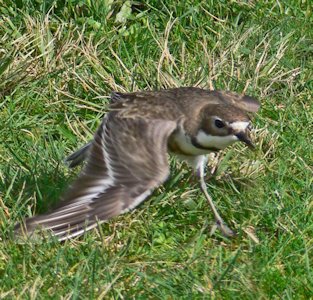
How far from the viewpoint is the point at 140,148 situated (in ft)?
20.4

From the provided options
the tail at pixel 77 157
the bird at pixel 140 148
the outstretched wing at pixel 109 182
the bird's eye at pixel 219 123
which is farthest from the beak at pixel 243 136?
the tail at pixel 77 157

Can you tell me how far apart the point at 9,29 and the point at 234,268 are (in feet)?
9.23

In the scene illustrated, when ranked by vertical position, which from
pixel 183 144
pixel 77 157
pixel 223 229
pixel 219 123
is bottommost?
pixel 223 229

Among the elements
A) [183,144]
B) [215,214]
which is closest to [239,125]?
[183,144]

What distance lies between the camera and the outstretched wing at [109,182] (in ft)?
19.0

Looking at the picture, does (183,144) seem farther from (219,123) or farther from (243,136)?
(243,136)

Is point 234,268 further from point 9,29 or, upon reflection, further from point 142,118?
point 9,29

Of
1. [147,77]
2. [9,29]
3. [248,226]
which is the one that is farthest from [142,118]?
[9,29]

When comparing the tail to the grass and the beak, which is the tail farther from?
the beak

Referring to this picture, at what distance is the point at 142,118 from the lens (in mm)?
6547

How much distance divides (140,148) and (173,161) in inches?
34.5

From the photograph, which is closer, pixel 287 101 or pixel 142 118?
pixel 142 118

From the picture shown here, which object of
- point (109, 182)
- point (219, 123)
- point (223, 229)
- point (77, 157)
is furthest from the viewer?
point (77, 157)

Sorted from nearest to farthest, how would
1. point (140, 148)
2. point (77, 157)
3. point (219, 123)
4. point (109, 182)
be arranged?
point (109, 182) < point (140, 148) < point (219, 123) < point (77, 157)
